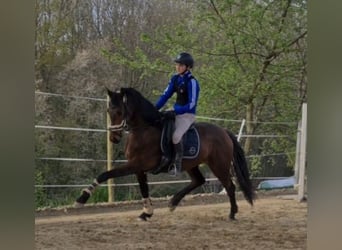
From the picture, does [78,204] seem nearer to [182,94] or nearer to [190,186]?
[190,186]

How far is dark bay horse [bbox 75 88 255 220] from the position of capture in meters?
3.22

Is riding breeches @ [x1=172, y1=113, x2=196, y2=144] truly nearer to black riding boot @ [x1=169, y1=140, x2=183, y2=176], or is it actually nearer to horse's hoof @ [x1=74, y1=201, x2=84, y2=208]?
black riding boot @ [x1=169, y1=140, x2=183, y2=176]

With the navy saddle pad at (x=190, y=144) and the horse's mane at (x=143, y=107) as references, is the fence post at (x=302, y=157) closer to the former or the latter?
the navy saddle pad at (x=190, y=144)

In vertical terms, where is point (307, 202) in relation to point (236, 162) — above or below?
below

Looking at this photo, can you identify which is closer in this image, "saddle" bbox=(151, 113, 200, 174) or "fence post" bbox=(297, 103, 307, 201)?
"saddle" bbox=(151, 113, 200, 174)

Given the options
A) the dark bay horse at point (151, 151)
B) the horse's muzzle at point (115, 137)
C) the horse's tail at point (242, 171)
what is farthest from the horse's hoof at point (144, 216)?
the horse's tail at point (242, 171)

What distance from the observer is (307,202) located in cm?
349

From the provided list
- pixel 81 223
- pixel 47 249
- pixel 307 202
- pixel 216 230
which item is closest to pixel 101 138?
pixel 81 223

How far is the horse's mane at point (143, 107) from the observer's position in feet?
10.6

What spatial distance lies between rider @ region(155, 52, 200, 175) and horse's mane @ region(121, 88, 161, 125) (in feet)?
0.15

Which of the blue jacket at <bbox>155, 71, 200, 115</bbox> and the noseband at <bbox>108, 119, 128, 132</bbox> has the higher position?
the blue jacket at <bbox>155, 71, 200, 115</bbox>

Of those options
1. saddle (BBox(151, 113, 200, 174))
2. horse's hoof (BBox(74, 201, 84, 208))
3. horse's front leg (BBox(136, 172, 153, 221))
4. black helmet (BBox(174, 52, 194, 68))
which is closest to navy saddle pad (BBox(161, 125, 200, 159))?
saddle (BBox(151, 113, 200, 174))
